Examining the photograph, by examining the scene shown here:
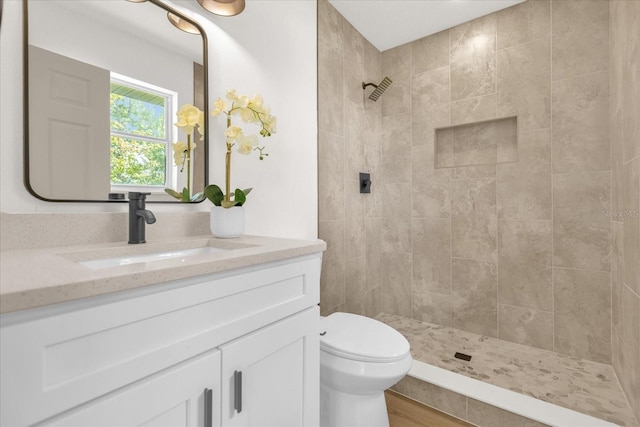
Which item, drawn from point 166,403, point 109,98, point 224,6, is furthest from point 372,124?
point 166,403

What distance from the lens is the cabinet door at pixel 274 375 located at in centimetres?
73

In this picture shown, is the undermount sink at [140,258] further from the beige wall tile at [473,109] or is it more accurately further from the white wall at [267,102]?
the beige wall tile at [473,109]

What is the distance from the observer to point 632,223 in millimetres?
1403

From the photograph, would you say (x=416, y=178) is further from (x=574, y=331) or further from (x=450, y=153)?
(x=574, y=331)

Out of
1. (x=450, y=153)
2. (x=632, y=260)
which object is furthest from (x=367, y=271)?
(x=632, y=260)

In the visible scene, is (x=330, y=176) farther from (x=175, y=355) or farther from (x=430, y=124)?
(x=175, y=355)

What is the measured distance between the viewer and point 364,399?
1280 millimetres

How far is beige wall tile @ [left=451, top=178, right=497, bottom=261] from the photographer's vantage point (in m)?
2.14

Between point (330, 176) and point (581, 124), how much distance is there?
5.23 feet

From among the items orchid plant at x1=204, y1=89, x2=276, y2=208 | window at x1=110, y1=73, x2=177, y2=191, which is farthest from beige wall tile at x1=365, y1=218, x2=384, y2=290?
window at x1=110, y1=73, x2=177, y2=191

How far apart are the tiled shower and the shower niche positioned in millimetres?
17

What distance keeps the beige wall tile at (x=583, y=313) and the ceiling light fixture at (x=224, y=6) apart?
2.39 m

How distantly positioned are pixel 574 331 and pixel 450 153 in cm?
144

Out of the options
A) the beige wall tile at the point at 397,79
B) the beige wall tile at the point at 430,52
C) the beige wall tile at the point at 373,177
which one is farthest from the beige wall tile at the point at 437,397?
the beige wall tile at the point at 430,52
